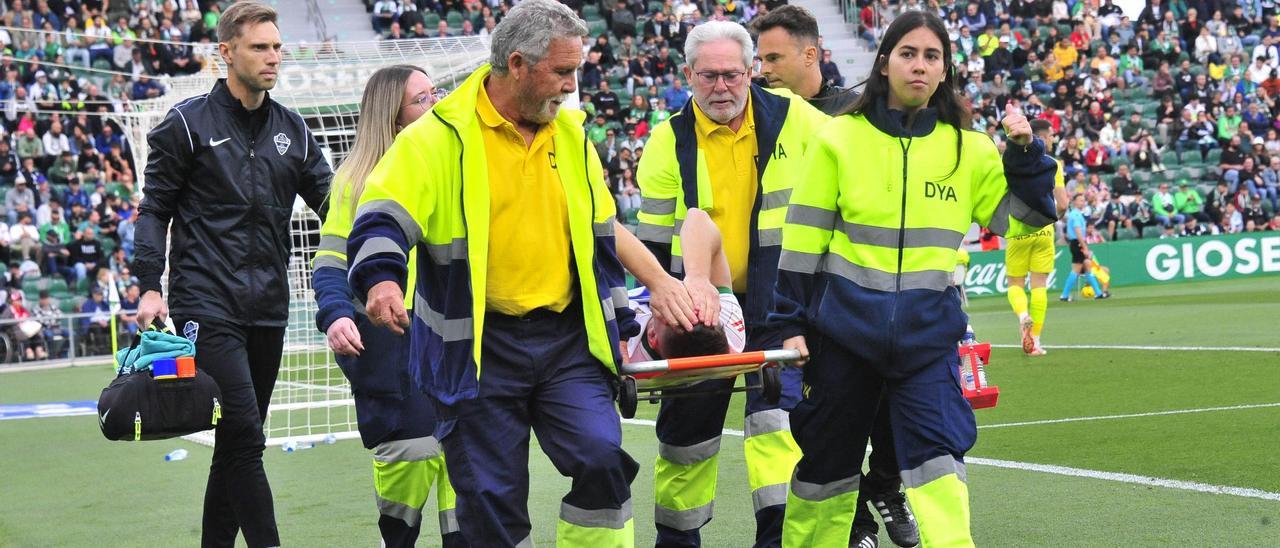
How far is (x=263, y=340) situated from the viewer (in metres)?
6.16

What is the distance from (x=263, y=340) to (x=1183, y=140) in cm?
3200

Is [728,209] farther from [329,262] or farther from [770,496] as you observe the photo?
[329,262]

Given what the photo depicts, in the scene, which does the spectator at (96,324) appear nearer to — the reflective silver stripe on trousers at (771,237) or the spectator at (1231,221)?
the reflective silver stripe on trousers at (771,237)

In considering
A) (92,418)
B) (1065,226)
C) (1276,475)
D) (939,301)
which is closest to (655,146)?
(939,301)

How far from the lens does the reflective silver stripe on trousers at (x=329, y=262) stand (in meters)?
5.39

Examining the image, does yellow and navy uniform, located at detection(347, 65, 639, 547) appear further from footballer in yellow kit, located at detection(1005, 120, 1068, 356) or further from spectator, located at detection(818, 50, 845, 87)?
spectator, located at detection(818, 50, 845, 87)

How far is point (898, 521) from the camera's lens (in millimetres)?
6277

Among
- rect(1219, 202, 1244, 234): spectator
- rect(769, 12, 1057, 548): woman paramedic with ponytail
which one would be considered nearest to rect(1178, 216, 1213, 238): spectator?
rect(1219, 202, 1244, 234): spectator

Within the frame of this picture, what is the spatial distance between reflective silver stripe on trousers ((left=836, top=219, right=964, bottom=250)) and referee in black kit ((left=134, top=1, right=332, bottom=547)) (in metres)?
2.43

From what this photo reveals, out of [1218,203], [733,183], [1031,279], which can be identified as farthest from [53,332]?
[1218,203]

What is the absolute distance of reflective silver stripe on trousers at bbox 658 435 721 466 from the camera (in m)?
5.91

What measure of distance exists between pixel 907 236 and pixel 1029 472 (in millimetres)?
3268

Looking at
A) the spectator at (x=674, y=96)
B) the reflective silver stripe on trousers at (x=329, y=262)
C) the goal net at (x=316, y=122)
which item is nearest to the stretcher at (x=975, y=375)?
the reflective silver stripe on trousers at (x=329, y=262)

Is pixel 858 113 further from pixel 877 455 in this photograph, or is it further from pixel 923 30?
pixel 877 455
